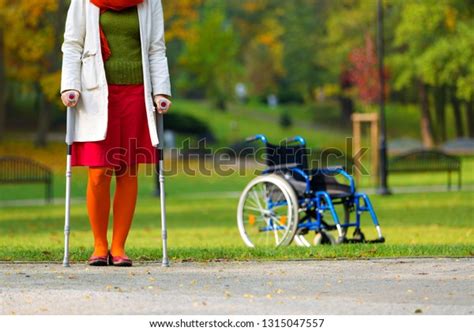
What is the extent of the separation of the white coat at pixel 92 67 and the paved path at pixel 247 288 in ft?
3.67

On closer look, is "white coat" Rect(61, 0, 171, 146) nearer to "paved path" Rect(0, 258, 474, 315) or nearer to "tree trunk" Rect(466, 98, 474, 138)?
"paved path" Rect(0, 258, 474, 315)

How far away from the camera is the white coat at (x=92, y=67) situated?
9.88m

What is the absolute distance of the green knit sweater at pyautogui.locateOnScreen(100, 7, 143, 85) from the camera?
995cm

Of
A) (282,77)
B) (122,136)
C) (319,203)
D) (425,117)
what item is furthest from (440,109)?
(122,136)

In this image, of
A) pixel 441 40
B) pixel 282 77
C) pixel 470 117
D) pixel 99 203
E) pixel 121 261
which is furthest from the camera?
pixel 282 77

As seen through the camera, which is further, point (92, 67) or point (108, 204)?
point (108, 204)

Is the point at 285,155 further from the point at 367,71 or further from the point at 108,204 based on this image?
the point at 367,71

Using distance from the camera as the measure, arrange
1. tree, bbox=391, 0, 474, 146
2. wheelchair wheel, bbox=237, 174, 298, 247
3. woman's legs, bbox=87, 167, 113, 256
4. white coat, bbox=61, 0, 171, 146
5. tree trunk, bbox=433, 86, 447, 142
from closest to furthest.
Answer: white coat, bbox=61, 0, 171, 146
woman's legs, bbox=87, 167, 113, 256
wheelchair wheel, bbox=237, 174, 298, 247
tree, bbox=391, 0, 474, 146
tree trunk, bbox=433, 86, 447, 142

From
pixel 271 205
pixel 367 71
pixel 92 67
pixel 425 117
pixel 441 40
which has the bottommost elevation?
pixel 271 205

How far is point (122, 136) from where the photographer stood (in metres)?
9.99

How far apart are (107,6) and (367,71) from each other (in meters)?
62.1

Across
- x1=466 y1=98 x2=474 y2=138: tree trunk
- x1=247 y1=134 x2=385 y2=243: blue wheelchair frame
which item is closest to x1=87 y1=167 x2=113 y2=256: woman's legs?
x1=247 y1=134 x2=385 y2=243: blue wheelchair frame

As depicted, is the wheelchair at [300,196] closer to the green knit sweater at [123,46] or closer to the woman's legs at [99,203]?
the woman's legs at [99,203]
